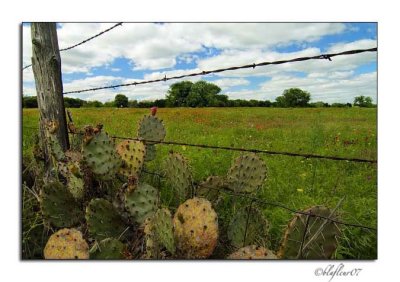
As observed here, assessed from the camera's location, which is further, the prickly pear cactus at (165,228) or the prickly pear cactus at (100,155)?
the prickly pear cactus at (100,155)

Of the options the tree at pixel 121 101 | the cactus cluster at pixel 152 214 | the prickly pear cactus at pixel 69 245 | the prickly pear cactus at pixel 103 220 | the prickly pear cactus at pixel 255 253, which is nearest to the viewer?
the prickly pear cactus at pixel 255 253

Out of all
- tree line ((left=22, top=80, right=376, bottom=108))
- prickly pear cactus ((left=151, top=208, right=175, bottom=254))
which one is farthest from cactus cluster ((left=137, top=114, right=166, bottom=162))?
prickly pear cactus ((left=151, top=208, right=175, bottom=254))

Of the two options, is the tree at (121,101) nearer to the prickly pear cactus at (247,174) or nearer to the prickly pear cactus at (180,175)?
the prickly pear cactus at (180,175)

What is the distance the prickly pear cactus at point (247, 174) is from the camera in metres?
2.17

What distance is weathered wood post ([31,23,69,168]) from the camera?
2.63 metres

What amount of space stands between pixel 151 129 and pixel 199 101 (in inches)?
16.5

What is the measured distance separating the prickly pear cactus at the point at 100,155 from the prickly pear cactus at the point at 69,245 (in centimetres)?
45

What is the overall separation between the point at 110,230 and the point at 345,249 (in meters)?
1.31

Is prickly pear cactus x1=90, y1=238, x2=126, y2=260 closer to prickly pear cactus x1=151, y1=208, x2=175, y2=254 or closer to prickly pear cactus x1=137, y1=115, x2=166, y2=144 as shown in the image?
prickly pear cactus x1=151, y1=208, x2=175, y2=254

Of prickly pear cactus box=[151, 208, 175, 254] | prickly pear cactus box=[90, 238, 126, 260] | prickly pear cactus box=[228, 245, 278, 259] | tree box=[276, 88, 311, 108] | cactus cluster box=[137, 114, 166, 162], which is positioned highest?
tree box=[276, 88, 311, 108]

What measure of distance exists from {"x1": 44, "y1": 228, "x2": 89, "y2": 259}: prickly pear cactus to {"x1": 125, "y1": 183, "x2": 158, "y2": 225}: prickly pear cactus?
0.31 metres

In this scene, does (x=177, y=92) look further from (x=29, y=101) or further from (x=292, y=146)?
(x=292, y=146)

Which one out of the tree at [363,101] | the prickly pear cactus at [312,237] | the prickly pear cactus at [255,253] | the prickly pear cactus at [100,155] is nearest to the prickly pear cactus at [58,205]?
the prickly pear cactus at [100,155]
